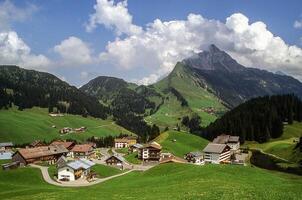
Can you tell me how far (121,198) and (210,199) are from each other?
1611cm

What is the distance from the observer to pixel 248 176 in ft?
253

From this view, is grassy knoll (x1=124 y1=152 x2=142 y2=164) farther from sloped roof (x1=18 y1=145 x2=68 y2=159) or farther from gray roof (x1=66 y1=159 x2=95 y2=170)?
sloped roof (x1=18 y1=145 x2=68 y2=159)

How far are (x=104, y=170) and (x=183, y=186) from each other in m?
75.8

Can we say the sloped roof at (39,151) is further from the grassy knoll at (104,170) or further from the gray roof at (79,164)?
the gray roof at (79,164)

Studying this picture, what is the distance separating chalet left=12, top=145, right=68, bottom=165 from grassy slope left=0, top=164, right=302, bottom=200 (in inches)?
1263

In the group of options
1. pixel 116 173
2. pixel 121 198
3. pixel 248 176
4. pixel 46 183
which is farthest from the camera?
pixel 116 173

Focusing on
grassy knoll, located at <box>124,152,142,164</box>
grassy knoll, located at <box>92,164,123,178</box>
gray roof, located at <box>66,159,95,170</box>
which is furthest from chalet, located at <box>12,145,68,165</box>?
gray roof, located at <box>66,159,95,170</box>

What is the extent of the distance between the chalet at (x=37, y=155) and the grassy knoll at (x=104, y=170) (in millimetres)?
36796

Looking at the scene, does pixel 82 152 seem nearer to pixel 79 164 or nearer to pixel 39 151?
pixel 39 151

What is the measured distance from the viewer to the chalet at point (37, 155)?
6240 inches

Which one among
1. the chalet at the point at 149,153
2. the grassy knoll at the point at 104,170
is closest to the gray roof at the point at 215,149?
the chalet at the point at 149,153

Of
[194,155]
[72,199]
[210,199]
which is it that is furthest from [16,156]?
[210,199]

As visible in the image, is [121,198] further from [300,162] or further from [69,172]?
[300,162]

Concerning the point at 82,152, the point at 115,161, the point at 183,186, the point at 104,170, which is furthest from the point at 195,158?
the point at 183,186
